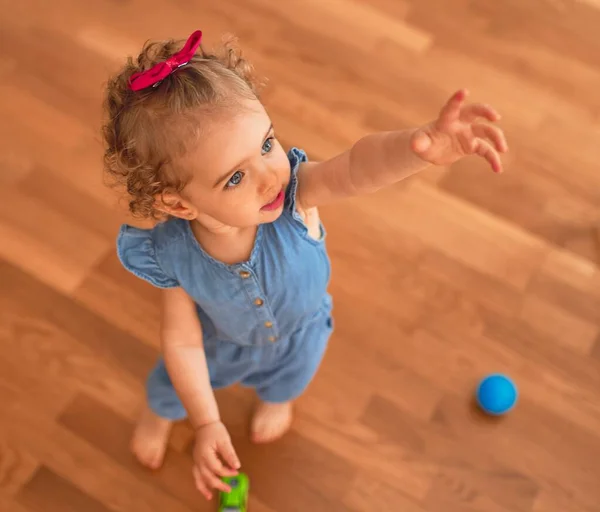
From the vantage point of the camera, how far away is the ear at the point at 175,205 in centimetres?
69

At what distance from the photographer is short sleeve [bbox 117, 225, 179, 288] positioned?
2.61 ft

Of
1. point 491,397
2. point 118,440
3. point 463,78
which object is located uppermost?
point 463,78

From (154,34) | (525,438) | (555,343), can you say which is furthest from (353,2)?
(525,438)

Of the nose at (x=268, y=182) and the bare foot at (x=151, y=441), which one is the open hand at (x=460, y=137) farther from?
the bare foot at (x=151, y=441)

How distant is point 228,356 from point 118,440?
0.97 ft

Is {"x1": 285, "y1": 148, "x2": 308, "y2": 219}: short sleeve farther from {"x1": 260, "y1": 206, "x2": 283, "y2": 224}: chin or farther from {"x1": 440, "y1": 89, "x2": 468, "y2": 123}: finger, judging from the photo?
{"x1": 440, "y1": 89, "x2": 468, "y2": 123}: finger

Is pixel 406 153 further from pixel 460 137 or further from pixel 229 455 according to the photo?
pixel 229 455

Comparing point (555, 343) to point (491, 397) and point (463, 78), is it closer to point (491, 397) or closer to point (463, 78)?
point (491, 397)

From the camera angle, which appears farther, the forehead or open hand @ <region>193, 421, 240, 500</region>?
open hand @ <region>193, 421, 240, 500</region>

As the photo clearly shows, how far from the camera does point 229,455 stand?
31.1 inches

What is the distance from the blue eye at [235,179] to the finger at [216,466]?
0.34 meters

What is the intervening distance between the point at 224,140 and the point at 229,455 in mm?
382

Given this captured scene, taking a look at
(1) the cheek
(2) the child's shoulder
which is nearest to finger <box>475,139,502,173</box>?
(1) the cheek

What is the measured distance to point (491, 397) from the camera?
Result: 1.05 metres
